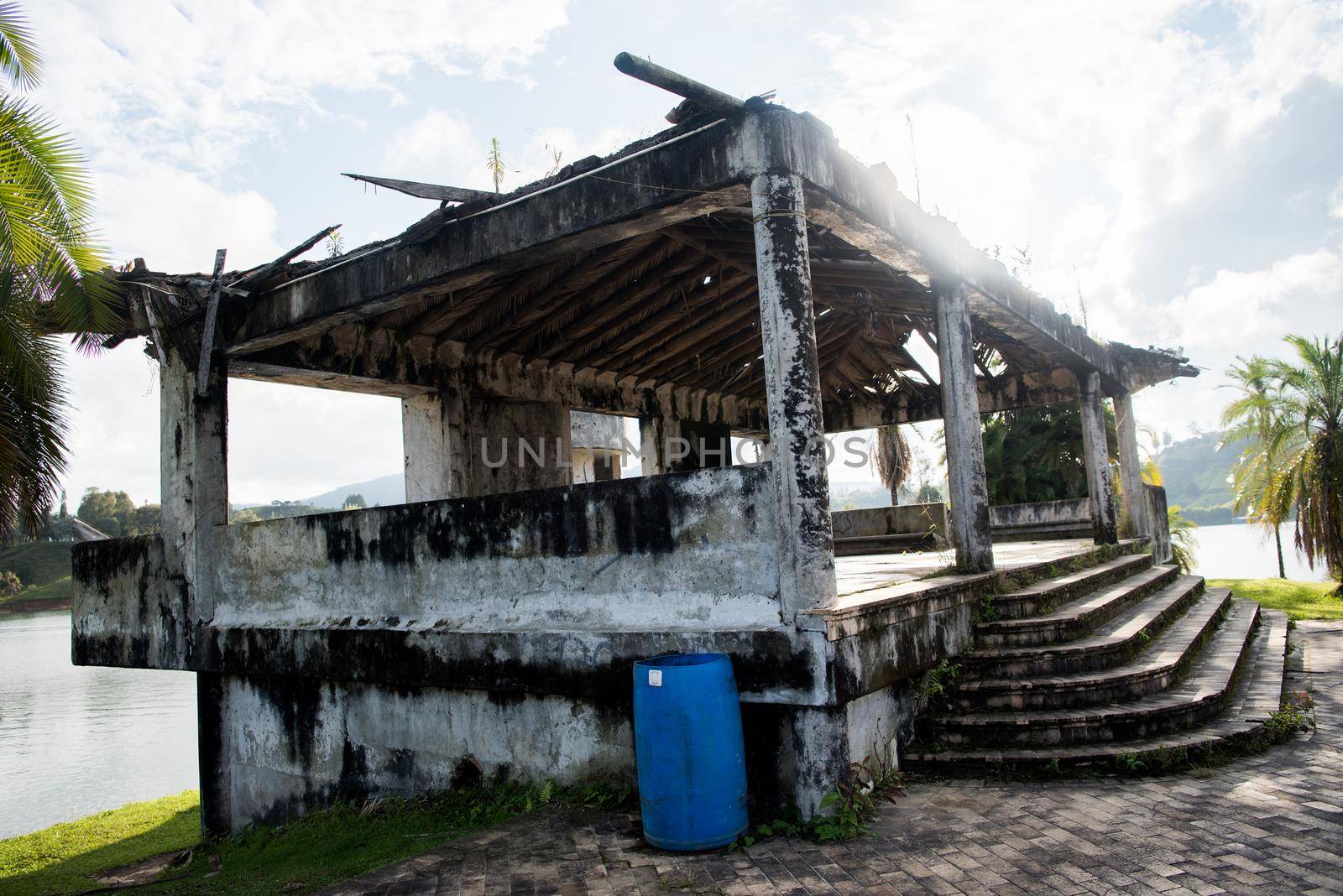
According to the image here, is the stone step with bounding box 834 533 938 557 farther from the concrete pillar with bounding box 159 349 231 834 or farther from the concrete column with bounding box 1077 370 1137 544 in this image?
the concrete pillar with bounding box 159 349 231 834

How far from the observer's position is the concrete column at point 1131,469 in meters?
11.7

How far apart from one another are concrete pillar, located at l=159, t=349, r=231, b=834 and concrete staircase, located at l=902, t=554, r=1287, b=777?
5.68m

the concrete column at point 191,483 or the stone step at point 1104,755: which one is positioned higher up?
the concrete column at point 191,483

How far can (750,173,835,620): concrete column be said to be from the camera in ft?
13.8

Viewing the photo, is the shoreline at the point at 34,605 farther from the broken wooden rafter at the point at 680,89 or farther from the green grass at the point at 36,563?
the broken wooden rafter at the point at 680,89

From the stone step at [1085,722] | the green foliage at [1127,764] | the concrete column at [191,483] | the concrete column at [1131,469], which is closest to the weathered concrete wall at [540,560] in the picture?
the concrete column at [191,483]

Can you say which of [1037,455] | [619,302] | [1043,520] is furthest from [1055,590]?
[1037,455]

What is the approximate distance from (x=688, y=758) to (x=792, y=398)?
182 centimetres

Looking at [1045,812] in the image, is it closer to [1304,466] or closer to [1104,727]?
[1104,727]

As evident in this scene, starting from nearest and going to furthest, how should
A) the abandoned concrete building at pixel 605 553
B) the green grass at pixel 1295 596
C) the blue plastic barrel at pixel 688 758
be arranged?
the blue plastic barrel at pixel 688 758 → the abandoned concrete building at pixel 605 553 → the green grass at pixel 1295 596

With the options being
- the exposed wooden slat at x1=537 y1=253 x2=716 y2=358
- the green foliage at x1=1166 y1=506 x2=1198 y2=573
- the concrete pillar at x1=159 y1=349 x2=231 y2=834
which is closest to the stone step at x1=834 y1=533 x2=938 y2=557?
the exposed wooden slat at x1=537 y1=253 x2=716 y2=358

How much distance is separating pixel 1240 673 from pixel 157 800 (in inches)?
467

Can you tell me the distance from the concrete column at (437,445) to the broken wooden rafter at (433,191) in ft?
9.57

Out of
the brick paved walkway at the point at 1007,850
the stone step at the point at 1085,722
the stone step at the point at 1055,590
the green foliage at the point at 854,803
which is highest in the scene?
the stone step at the point at 1055,590
